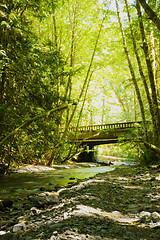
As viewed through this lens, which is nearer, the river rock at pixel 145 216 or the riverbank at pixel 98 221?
the riverbank at pixel 98 221

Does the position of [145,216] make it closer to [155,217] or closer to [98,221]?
[155,217]

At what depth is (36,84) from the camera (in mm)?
4684

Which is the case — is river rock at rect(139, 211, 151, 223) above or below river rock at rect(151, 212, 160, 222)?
below

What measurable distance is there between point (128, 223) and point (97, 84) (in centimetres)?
1873

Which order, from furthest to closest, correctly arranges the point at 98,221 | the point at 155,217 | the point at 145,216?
the point at 145,216
the point at 155,217
the point at 98,221

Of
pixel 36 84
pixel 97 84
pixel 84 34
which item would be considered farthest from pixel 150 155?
pixel 97 84

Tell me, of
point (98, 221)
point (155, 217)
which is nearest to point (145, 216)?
point (155, 217)

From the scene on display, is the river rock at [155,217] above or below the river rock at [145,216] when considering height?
above

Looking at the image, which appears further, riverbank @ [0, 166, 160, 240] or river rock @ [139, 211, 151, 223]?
river rock @ [139, 211, 151, 223]

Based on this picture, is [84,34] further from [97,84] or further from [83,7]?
[97,84]

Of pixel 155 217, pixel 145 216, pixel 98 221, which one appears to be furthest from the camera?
pixel 145 216

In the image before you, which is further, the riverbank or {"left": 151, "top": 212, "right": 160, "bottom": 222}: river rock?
{"left": 151, "top": 212, "right": 160, "bottom": 222}: river rock

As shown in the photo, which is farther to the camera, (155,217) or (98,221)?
(155,217)

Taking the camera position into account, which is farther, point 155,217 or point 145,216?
point 145,216
